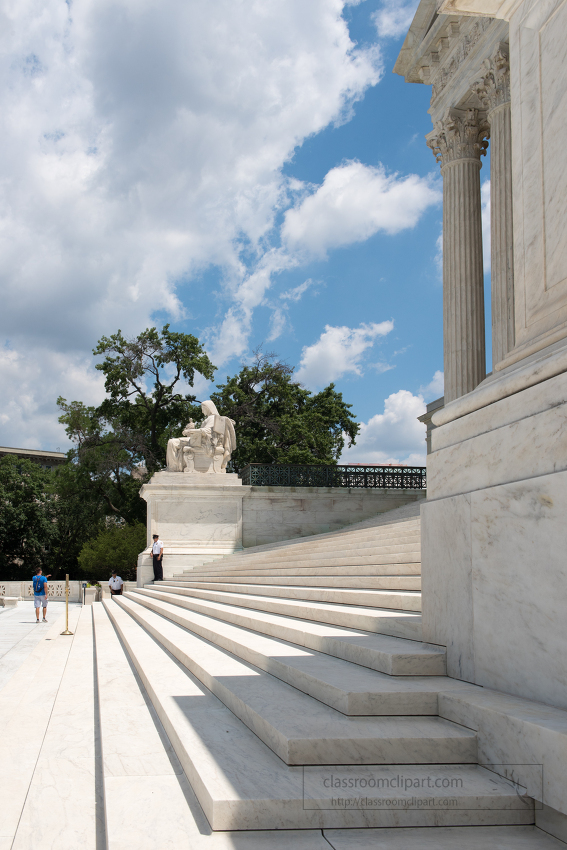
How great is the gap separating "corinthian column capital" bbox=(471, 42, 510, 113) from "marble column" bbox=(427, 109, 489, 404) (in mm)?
1415

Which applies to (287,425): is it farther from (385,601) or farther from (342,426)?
(385,601)

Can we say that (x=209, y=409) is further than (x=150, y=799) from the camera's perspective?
Yes

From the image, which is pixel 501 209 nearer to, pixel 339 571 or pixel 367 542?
pixel 367 542

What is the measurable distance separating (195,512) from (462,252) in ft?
38.9

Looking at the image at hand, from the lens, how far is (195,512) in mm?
21984

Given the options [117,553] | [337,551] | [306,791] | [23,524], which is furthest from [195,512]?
[23,524]

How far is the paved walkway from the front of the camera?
29.8 ft

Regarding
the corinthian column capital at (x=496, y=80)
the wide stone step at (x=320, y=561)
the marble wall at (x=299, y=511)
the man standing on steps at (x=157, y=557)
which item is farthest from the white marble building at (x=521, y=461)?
the marble wall at (x=299, y=511)

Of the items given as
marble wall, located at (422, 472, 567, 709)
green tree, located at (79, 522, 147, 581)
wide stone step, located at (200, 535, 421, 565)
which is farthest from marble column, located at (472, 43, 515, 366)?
green tree, located at (79, 522, 147, 581)

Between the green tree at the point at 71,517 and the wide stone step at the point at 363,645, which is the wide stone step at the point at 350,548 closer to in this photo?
the wide stone step at the point at 363,645

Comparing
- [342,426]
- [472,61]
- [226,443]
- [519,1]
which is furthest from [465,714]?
[342,426]

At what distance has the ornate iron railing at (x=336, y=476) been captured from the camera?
909 inches

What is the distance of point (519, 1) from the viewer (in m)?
4.84

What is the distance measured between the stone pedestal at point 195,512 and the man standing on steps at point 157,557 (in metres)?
1.25
